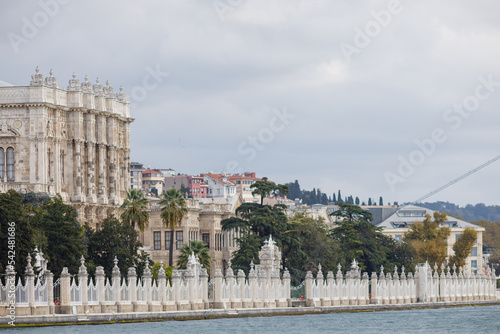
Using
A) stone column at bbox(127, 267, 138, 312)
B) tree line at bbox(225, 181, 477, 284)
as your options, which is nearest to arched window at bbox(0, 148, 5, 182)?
tree line at bbox(225, 181, 477, 284)

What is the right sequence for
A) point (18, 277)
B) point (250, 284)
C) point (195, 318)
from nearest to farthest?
1. point (18, 277)
2. point (195, 318)
3. point (250, 284)

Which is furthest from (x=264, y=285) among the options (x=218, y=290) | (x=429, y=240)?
(x=429, y=240)

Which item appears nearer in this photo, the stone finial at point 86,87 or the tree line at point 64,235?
the tree line at point 64,235

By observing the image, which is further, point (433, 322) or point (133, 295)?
point (433, 322)

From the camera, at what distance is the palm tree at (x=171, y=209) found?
123500 millimetres

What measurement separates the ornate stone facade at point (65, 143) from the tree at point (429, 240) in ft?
146

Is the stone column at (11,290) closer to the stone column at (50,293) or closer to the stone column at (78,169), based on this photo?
the stone column at (50,293)

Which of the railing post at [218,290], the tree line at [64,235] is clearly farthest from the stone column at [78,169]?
the railing post at [218,290]

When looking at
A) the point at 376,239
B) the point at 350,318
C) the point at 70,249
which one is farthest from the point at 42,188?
the point at 376,239

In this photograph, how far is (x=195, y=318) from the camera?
92.4 meters

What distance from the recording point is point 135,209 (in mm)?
120000

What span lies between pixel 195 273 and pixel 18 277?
16042 mm

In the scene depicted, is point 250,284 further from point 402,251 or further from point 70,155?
point 402,251

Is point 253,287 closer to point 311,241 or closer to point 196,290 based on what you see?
point 196,290
